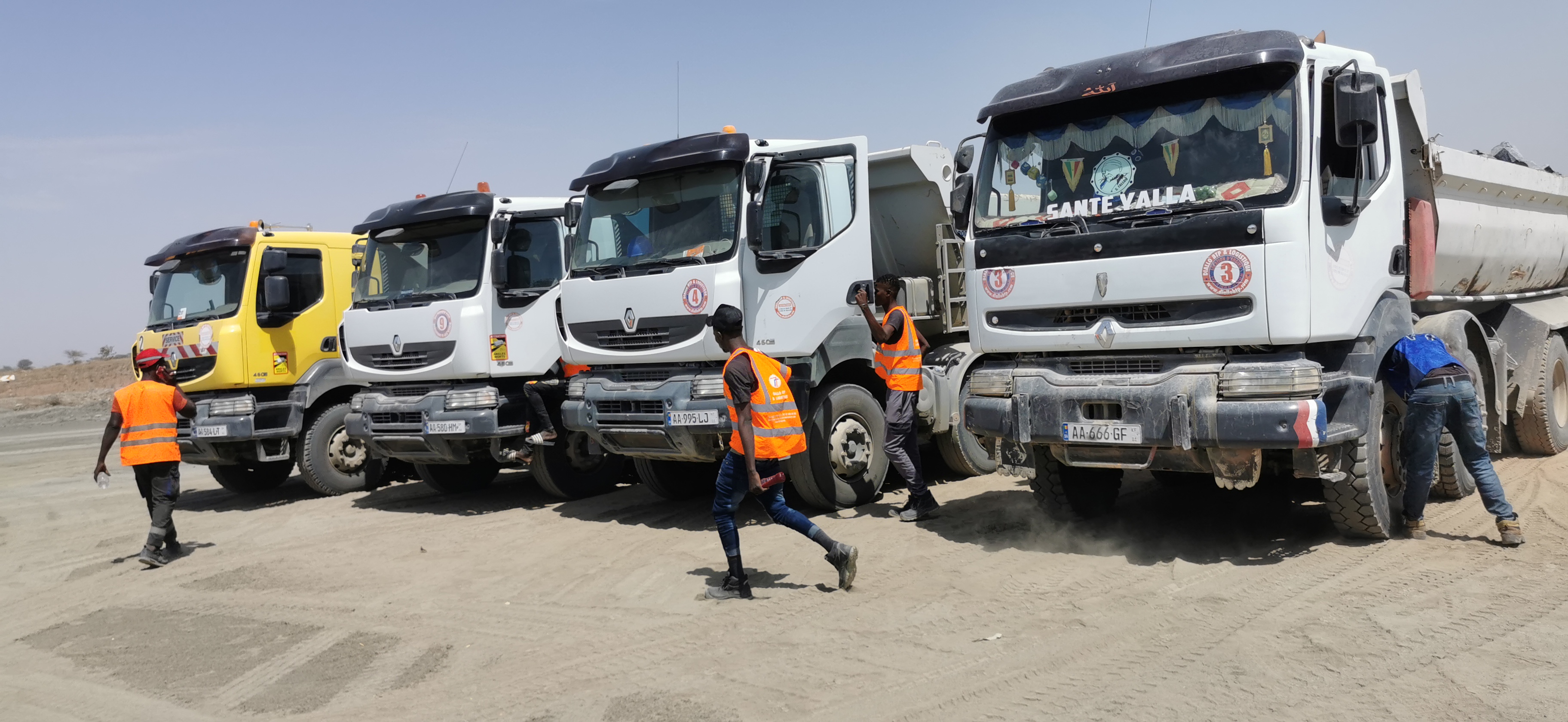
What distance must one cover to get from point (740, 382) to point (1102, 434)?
208 cm

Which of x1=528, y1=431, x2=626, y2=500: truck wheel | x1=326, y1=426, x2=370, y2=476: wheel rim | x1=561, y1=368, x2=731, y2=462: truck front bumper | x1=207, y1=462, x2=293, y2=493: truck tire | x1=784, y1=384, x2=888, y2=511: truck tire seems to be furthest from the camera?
x1=207, y1=462, x2=293, y2=493: truck tire

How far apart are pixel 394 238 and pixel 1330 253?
314 inches

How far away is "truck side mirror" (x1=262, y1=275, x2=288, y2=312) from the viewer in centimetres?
1115

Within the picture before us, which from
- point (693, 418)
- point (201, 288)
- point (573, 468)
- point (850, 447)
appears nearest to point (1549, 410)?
point (850, 447)

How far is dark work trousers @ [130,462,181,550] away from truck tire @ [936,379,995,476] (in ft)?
20.6

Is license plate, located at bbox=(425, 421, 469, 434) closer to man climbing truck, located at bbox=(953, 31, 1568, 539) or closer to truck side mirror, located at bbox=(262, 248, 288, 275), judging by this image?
truck side mirror, located at bbox=(262, 248, 288, 275)

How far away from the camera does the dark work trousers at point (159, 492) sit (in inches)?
336

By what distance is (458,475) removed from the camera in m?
11.6

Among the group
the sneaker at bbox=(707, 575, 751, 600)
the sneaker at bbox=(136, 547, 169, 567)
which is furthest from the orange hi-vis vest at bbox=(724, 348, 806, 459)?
the sneaker at bbox=(136, 547, 169, 567)

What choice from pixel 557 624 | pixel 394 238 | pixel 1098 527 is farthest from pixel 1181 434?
pixel 394 238

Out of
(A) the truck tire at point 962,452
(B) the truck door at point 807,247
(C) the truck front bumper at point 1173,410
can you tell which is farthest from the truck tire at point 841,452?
(C) the truck front bumper at point 1173,410

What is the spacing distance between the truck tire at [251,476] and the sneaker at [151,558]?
3.84 meters

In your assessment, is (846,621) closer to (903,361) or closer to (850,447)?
(903,361)

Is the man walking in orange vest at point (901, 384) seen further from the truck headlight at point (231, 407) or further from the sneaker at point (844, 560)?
the truck headlight at point (231, 407)
